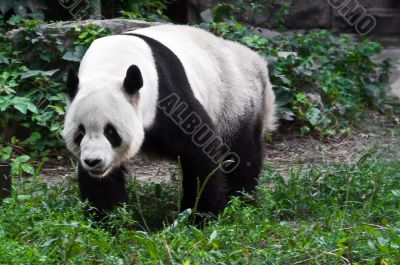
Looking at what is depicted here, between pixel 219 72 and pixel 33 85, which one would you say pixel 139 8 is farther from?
pixel 219 72

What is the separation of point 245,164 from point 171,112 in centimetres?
128

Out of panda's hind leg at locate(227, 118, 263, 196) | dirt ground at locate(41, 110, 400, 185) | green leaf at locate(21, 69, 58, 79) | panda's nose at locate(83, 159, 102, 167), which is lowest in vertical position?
dirt ground at locate(41, 110, 400, 185)

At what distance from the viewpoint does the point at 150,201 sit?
6.70 m

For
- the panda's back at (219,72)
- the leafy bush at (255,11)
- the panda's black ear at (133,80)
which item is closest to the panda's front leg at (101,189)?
the panda's black ear at (133,80)

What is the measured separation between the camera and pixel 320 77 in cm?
975

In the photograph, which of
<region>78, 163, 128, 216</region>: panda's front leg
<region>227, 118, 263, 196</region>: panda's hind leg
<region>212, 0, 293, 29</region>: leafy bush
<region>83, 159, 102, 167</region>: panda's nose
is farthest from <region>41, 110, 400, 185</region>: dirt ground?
<region>83, 159, 102, 167</region>: panda's nose

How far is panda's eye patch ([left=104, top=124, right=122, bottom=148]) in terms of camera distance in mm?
5285

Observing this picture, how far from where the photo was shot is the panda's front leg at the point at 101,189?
19.0 feet

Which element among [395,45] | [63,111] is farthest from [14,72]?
[395,45]

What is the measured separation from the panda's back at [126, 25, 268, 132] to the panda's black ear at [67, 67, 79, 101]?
95cm

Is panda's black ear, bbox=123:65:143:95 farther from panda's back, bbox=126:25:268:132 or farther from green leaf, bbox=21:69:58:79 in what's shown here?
green leaf, bbox=21:69:58:79

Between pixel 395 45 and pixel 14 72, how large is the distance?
6580 mm

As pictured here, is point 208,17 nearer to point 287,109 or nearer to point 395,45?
point 287,109

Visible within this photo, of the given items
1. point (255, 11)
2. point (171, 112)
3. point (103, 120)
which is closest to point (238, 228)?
point (171, 112)
